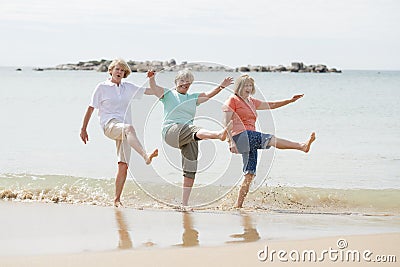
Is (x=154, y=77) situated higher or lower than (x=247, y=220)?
higher

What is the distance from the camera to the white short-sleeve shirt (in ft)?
24.0

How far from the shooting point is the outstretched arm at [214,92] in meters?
7.17

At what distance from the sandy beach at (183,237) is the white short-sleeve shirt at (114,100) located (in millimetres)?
908

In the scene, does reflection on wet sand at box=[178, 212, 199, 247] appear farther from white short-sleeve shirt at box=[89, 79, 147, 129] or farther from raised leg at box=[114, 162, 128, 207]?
white short-sleeve shirt at box=[89, 79, 147, 129]

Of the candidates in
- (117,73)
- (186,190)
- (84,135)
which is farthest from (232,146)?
(84,135)

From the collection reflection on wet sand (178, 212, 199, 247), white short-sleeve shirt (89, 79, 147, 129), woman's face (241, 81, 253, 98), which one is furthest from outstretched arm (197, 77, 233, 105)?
reflection on wet sand (178, 212, 199, 247)

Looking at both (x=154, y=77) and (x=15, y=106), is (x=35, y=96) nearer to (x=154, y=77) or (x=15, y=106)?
(x=15, y=106)

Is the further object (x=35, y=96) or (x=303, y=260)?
(x=35, y=96)

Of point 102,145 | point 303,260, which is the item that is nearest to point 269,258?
point 303,260

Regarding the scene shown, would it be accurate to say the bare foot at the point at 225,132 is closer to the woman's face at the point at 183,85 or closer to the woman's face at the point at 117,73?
the woman's face at the point at 183,85

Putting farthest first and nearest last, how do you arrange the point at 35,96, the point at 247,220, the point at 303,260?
1. the point at 35,96
2. the point at 247,220
3. the point at 303,260

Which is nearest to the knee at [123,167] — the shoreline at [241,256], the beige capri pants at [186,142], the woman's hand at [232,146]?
the beige capri pants at [186,142]

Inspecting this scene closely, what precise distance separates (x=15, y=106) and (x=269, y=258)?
1855 centimetres

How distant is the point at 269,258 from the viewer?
497 cm
